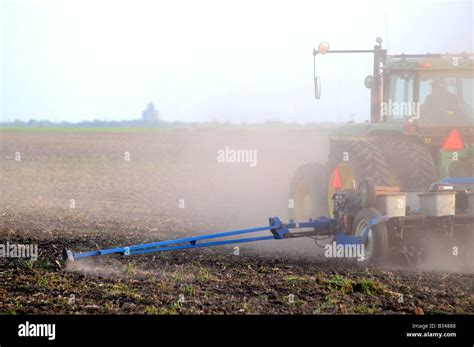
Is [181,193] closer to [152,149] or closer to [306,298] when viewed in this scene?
[306,298]

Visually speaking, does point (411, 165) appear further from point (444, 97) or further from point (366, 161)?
point (444, 97)

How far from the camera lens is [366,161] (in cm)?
980

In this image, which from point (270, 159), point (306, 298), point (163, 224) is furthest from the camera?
point (270, 159)

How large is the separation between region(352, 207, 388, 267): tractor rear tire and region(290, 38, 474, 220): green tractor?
2.91 ft

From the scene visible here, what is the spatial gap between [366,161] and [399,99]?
4.97 feet

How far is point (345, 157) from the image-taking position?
407 inches

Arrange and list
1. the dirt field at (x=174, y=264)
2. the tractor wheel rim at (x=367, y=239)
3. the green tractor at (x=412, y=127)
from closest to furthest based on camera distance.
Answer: the dirt field at (x=174, y=264) → the tractor wheel rim at (x=367, y=239) → the green tractor at (x=412, y=127)

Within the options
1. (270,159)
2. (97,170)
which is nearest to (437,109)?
(97,170)

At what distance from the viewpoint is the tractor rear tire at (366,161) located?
9695 mm

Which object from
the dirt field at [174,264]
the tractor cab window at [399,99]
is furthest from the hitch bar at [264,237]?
the tractor cab window at [399,99]

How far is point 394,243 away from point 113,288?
133 inches

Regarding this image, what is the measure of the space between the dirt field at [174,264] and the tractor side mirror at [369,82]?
267 cm

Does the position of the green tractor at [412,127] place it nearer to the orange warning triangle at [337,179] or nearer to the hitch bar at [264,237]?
the orange warning triangle at [337,179]

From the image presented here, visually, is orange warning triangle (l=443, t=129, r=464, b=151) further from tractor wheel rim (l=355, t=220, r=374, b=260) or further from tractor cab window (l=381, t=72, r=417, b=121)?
tractor wheel rim (l=355, t=220, r=374, b=260)
